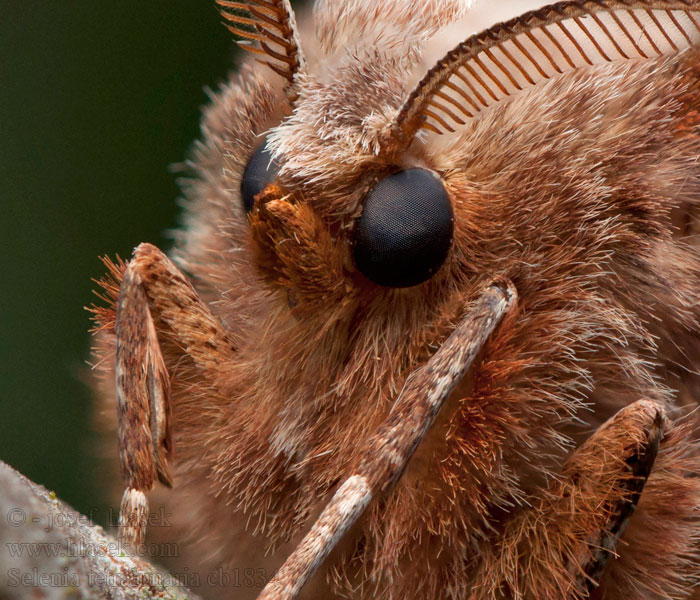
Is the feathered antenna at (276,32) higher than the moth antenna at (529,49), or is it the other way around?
the feathered antenna at (276,32)

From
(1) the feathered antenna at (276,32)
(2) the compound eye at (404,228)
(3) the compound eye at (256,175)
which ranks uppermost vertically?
(1) the feathered antenna at (276,32)

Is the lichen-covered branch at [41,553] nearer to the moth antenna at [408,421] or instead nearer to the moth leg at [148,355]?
the moth antenna at [408,421]

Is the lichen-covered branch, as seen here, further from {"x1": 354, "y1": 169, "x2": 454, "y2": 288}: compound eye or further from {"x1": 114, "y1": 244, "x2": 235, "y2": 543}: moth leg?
{"x1": 354, "y1": 169, "x2": 454, "y2": 288}: compound eye

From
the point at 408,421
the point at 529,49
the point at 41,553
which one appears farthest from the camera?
the point at 529,49

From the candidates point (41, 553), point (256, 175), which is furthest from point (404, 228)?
point (41, 553)

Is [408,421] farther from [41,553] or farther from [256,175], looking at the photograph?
[41,553]

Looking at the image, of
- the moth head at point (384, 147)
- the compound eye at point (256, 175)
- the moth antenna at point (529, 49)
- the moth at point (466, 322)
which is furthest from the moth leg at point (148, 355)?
the moth antenna at point (529, 49)

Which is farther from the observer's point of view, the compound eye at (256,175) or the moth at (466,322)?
the compound eye at (256,175)
